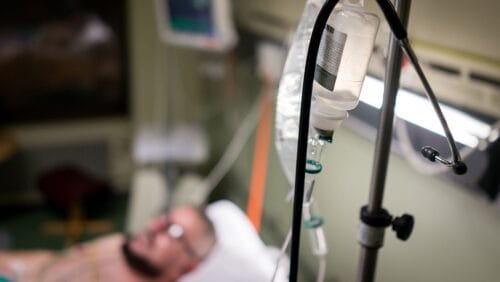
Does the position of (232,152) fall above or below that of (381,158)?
below

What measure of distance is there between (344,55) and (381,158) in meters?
0.16

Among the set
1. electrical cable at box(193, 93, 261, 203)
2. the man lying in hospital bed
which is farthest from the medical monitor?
the man lying in hospital bed

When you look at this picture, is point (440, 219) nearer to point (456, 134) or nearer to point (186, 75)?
point (456, 134)

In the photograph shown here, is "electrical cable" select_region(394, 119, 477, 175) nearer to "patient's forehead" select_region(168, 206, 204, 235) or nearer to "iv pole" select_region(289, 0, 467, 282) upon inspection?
"iv pole" select_region(289, 0, 467, 282)

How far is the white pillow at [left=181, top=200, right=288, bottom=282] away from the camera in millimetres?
1149

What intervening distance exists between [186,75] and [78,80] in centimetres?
94

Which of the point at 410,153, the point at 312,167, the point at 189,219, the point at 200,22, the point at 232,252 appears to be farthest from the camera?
the point at 200,22

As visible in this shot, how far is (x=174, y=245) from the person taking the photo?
1.37 metres

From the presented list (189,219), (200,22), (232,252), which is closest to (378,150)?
(232,252)

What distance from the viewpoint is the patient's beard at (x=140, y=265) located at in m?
1.35

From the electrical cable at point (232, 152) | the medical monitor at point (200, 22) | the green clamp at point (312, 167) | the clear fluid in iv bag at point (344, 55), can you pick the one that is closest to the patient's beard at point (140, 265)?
the electrical cable at point (232, 152)

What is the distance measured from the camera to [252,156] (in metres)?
1.54

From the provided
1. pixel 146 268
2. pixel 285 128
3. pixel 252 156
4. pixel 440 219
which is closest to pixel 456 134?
pixel 440 219

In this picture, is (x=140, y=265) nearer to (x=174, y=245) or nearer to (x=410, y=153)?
(x=174, y=245)
